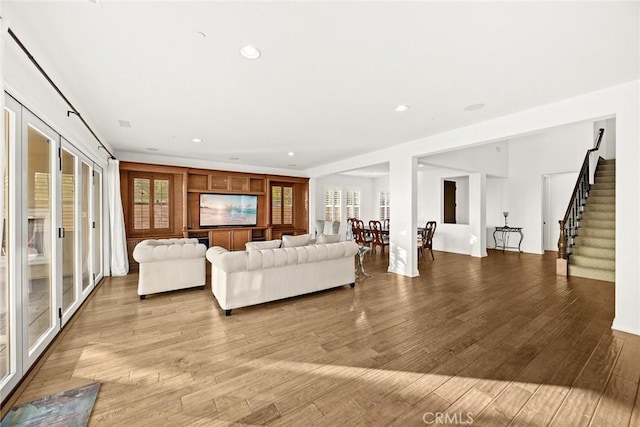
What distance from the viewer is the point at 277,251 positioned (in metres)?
3.52

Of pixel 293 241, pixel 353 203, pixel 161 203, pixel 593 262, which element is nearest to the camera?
pixel 293 241

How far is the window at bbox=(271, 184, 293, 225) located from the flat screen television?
22.1 inches

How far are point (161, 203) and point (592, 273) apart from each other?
29.0 ft

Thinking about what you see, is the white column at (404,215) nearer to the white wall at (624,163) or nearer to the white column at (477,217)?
the white wall at (624,163)

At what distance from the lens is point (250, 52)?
2213mm

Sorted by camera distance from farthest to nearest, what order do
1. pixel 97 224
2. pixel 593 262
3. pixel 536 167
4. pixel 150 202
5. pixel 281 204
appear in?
pixel 281 204 → pixel 536 167 → pixel 150 202 → pixel 593 262 → pixel 97 224

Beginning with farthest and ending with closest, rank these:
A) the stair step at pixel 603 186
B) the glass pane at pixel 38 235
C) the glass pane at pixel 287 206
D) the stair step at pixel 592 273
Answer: the glass pane at pixel 287 206, the stair step at pixel 603 186, the stair step at pixel 592 273, the glass pane at pixel 38 235

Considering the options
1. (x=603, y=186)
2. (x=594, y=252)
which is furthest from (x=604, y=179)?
(x=594, y=252)

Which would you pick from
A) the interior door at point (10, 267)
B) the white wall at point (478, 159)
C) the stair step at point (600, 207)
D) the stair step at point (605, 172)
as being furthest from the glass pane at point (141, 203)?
the stair step at point (605, 172)

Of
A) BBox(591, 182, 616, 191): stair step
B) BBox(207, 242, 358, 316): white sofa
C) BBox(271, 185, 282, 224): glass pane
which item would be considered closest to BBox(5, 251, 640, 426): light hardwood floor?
BBox(207, 242, 358, 316): white sofa

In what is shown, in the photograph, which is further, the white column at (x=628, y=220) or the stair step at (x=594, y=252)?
the stair step at (x=594, y=252)

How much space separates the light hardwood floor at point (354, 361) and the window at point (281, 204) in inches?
171

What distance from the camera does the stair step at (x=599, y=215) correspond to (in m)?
5.55

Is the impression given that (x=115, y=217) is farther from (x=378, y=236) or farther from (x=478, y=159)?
(x=478, y=159)
